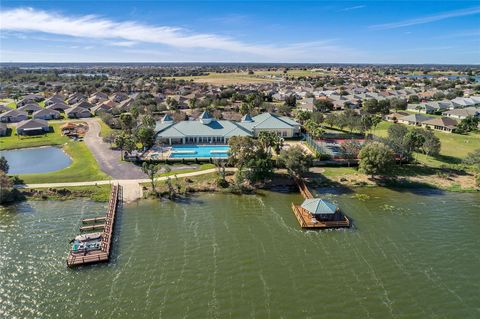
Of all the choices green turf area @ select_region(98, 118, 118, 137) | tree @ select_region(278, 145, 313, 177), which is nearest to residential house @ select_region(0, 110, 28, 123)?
green turf area @ select_region(98, 118, 118, 137)

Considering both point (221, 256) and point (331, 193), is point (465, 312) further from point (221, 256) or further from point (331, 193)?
point (331, 193)

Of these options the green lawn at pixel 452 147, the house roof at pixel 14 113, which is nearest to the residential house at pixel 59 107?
the house roof at pixel 14 113

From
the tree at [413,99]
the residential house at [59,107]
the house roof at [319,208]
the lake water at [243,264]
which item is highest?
the tree at [413,99]

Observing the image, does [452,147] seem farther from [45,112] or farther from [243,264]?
[45,112]

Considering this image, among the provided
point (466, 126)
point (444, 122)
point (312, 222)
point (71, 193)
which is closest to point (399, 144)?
point (312, 222)

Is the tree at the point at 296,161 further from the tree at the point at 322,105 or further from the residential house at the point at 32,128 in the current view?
the tree at the point at 322,105

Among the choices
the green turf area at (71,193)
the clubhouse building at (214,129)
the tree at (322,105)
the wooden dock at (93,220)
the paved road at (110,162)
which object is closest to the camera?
the wooden dock at (93,220)
